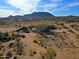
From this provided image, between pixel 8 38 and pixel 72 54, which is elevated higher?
pixel 8 38

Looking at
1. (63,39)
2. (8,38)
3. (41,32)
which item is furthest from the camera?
(41,32)

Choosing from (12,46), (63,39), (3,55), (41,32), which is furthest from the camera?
(41,32)

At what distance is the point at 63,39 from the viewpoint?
38.9 m

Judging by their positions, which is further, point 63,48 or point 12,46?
point 63,48

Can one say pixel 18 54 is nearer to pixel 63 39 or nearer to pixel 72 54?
pixel 72 54

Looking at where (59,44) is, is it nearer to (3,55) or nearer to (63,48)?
(63,48)

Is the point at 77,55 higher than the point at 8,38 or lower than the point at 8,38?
lower

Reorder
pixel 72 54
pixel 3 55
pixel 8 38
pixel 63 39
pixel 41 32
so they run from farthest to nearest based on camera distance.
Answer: pixel 41 32 → pixel 63 39 → pixel 8 38 → pixel 72 54 → pixel 3 55

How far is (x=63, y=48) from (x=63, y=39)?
4022mm

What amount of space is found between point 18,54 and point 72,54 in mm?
8848

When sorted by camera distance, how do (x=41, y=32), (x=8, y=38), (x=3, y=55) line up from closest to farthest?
(x=3, y=55) < (x=8, y=38) < (x=41, y=32)

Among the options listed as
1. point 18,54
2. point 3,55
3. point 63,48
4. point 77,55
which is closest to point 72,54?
point 77,55

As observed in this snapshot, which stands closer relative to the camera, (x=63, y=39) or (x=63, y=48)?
(x=63, y=48)

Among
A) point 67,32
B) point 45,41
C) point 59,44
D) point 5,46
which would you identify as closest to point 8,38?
point 5,46
